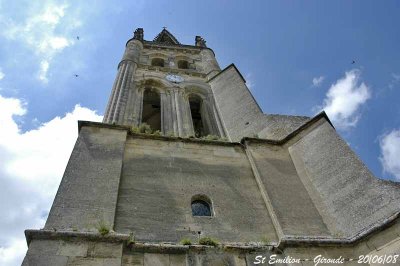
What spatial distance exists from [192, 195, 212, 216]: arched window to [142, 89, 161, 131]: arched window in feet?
25.7

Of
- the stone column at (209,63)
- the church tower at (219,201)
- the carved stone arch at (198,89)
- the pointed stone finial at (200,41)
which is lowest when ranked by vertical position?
the church tower at (219,201)

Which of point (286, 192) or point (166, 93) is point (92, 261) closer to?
point (286, 192)

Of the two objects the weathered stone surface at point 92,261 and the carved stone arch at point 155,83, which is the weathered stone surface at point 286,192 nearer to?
the weathered stone surface at point 92,261

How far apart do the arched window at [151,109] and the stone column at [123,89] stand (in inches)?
34.7

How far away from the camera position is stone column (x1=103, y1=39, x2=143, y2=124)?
34.5 ft

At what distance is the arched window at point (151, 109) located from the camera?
14.3 metres

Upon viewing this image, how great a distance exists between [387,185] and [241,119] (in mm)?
5045

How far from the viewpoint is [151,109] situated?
14.7 metres

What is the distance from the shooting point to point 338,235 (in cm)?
579

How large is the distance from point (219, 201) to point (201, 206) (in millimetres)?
323

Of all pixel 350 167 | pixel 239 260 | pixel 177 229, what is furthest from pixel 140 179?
pixel 350 167

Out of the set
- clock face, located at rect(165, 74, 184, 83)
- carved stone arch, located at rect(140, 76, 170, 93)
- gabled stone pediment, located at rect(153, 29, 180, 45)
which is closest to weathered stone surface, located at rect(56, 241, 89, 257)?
carved stone arch, located at rect(140, 76, 170, 93)

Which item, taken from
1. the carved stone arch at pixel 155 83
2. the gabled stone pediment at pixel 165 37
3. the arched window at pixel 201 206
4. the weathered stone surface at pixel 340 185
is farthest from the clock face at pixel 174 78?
the gabled stone pediment at pixel 165 37

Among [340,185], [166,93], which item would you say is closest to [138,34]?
[166,93]
